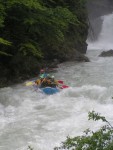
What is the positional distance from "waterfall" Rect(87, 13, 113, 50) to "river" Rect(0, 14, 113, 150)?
15.4 metres

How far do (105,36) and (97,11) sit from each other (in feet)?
11.2

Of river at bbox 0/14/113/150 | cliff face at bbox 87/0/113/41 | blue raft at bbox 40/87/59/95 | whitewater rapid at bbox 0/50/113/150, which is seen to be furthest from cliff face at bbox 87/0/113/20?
blue raft at bbox 40/87/59/95

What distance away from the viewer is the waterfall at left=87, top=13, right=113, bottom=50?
30.8 meters

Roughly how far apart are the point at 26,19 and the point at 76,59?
7.07 metres

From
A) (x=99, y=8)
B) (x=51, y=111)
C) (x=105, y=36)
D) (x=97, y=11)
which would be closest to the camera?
(x=51, y=111)

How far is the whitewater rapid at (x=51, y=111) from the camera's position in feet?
26.7

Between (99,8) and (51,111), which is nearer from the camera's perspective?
(51,111)

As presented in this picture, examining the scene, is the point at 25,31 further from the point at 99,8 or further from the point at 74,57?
the point at 99,8

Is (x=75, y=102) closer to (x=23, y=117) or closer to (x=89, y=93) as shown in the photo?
(x=89, y=93)

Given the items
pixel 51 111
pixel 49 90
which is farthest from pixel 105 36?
pixel 51 111

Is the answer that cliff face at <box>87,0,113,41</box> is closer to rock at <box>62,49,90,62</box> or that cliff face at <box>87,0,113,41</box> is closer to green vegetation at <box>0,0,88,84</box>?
rock at <box>62,49,90,62</box>

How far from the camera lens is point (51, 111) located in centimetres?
1025

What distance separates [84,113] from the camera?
386 inches

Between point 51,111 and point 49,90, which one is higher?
point 49,90
